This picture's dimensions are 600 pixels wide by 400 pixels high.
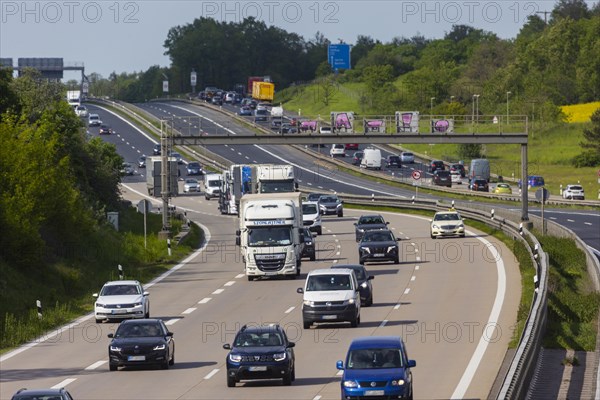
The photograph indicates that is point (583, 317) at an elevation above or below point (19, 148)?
below

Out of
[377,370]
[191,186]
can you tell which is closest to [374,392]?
[377,370]

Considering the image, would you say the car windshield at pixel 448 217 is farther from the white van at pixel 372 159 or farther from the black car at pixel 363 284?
the white van at pixel 372 159

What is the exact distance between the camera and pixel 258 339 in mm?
29922

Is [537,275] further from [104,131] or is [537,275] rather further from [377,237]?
[104,131]

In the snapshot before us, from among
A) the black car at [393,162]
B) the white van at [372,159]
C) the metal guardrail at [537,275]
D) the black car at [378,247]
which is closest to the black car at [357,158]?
the black car at [393,162]

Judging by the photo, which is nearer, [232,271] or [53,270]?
[53,270]

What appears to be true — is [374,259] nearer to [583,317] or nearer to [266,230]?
[266,230]

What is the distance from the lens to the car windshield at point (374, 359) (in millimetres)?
26078

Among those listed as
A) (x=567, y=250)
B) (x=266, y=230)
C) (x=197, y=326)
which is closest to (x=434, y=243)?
(x=567, y=250)

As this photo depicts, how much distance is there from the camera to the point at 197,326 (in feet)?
137

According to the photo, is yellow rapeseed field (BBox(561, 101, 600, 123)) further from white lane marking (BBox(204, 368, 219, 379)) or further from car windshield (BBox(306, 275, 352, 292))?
white lane marking (BBox(204, 368, 219, 379))

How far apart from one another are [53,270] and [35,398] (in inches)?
1258

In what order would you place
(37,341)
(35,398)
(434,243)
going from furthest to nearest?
(434,243) < (37,341) < (35,398)

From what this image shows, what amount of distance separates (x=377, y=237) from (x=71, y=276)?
14.0 m
